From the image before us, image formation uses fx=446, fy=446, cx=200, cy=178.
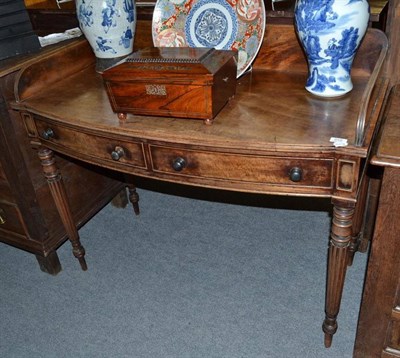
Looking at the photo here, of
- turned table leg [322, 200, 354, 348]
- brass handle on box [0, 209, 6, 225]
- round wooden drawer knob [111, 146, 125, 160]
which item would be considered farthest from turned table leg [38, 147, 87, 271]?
turned table leg [322, 200, 354, 348]

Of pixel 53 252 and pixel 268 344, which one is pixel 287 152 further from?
pixel 53 252

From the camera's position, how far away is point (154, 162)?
144 centimetres

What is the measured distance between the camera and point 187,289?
202 cm

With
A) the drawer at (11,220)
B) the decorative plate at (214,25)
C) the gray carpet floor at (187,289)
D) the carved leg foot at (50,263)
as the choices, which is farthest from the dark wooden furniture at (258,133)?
the carved leg foot at (50,263)

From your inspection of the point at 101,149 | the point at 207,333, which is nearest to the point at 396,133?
the point at 101,149

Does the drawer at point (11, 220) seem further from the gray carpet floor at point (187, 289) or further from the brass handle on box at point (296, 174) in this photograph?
the brass handle on box at point (296, 174)

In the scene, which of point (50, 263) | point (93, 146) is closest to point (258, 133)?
point (93, 146)

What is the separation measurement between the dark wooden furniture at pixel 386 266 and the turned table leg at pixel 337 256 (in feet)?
0.26

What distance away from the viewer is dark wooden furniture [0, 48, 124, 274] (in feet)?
5.83

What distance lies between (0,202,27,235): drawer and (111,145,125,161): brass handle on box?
774mm

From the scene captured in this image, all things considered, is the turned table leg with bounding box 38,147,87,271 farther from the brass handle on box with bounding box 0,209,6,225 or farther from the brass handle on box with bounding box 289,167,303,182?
the brass handle on box with bounding box 289,167,303,182

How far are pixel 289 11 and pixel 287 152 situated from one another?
682mm

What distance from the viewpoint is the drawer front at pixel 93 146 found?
146 cm

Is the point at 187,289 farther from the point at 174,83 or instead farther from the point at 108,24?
the point at 108,24
